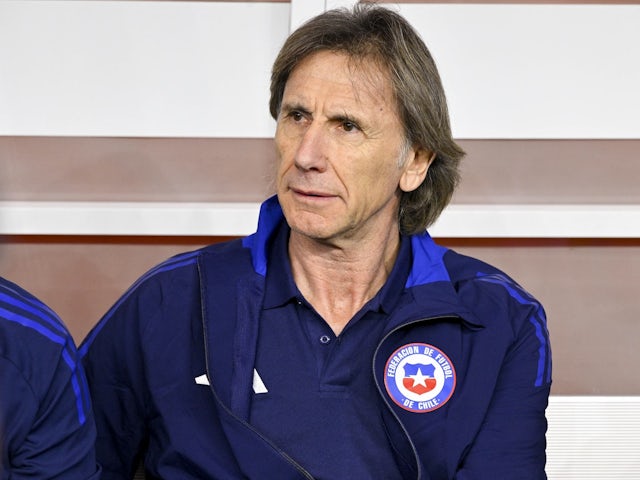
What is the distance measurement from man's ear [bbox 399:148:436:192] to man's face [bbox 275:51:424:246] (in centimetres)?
8

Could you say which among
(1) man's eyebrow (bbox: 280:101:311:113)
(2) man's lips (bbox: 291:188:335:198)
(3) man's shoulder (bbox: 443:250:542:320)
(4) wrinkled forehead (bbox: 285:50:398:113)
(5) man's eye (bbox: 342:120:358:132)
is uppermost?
(4) wrinkled forehead (bbox: 285:50:398:113)

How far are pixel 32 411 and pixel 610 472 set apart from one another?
5.20 feet

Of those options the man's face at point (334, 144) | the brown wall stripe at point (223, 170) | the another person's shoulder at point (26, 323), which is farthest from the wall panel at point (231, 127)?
the another person's shoulder at point (26, 323)

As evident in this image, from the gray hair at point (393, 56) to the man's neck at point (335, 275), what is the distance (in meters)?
0.24

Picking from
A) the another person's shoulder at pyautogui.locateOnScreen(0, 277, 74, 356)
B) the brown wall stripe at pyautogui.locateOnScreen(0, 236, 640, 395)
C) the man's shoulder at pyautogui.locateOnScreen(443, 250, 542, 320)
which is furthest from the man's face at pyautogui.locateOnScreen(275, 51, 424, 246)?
the brown wall stripe at pyautogui.locateOnScreen(0, 236, 640, 395)

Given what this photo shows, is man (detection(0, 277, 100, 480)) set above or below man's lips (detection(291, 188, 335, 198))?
below

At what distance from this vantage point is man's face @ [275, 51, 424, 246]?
6.02ft

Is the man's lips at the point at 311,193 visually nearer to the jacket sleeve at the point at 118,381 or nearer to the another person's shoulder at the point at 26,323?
the jacket sleeve at the point at 118,381

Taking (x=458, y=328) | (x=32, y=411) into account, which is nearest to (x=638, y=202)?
(x=458, y=328)

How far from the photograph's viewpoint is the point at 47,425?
1.58 meters

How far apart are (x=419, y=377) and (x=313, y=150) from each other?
0.43m

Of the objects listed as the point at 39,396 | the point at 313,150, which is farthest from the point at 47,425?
the point at 313,150

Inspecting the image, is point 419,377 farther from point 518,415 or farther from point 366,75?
point 366,75

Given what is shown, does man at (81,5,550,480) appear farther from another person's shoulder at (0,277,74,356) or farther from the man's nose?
another person's shoulder at (0,277,74,356)
